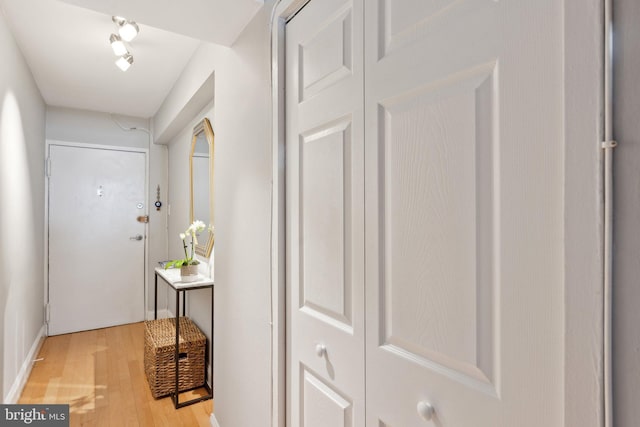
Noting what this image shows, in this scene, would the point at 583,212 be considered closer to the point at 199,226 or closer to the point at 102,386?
the point at 199,226

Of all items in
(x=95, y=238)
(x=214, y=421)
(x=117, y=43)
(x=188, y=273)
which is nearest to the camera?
(x=214, y=421)

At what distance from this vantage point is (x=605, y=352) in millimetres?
473

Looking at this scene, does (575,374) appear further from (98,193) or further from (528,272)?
(98,193)

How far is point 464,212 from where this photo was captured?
68 centimetres

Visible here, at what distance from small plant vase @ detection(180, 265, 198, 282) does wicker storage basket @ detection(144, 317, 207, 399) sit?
432 mm

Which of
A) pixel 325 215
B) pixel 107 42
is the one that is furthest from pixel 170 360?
pixel 107 42

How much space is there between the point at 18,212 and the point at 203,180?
1.30 metres

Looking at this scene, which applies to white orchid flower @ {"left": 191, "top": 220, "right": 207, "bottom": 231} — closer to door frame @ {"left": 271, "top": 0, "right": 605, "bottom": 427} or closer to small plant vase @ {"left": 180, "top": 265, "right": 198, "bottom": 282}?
small plant vase @ {"left": 180, "top": 265, "right": 198, "bottom": 282}

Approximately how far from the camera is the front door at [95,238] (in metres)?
3.78

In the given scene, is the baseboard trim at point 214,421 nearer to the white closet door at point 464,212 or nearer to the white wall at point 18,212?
the white wall at point 18,212

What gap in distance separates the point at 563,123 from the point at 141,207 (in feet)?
14.5

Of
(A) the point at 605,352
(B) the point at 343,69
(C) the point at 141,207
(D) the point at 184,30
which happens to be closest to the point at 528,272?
(A) the point at 605,352

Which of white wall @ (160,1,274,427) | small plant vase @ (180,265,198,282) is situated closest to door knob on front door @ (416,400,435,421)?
white wall @ (160,1,274,427)
